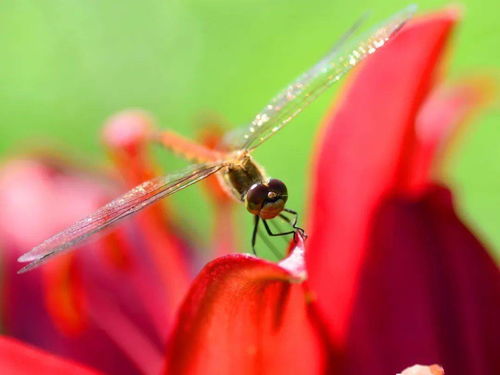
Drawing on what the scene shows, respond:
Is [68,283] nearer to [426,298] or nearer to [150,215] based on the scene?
[150,215]

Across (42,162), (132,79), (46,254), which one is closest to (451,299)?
(46,254)

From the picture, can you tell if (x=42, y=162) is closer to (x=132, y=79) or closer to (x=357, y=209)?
(x=357, y=209)

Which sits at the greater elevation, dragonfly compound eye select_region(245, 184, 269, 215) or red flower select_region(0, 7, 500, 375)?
dragonfly compound eye select_region(245, 184, 269, 215)

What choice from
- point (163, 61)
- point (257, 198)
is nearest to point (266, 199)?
point (257, 198)

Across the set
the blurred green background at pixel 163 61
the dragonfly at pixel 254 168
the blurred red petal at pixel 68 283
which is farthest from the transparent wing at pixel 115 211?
the blurred green background at pixel 163 61

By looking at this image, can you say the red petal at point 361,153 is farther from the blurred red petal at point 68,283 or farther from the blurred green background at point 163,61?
the blurred green background at point 163,61

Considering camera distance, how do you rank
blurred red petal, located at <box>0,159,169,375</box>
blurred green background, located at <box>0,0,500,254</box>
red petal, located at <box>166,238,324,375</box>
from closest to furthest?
red petal, located at <box>166,238,324,375</box> → blurred red petal, located at <box>0,159,169,375</box> → blurred green background, located at <box>0,0,500,254</box>

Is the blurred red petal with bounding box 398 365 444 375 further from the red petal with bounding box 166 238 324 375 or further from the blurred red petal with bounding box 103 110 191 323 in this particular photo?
the blurred red petal with bounding box 103 110 191 323

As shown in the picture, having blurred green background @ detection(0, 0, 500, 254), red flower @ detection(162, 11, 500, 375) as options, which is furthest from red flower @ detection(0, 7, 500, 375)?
blurred green background @ detection(0, 0, 500, 254)
